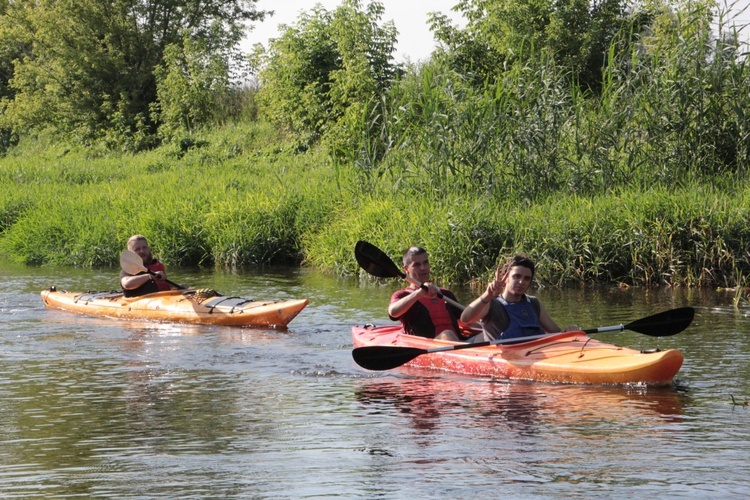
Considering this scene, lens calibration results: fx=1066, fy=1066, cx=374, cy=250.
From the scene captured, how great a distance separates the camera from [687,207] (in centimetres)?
1088

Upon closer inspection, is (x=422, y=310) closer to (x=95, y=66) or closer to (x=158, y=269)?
(x=158, y=269)

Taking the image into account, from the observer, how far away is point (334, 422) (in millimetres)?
6027

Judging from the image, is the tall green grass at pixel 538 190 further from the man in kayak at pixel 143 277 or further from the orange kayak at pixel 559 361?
the orange kayak at pixel 559 361

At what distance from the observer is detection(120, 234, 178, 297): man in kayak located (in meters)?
10.4

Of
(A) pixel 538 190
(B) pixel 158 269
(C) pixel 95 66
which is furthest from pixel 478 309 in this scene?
(C) pixel 95 66

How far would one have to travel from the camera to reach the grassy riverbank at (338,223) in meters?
10.8

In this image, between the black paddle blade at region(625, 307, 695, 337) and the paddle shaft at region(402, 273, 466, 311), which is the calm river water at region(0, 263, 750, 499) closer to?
the black paddle blade at region(625, 307, 695, 337)

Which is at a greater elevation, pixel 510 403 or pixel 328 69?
pixel 328 69

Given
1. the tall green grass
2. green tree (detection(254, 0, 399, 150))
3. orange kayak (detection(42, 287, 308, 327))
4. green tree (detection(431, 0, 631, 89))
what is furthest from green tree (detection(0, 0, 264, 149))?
orange kayak (detection(42, 287, 308, 327))

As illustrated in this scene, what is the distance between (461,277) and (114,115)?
62.2ft

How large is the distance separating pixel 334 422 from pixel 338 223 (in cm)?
749

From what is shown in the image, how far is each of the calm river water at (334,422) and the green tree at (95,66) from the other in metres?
20.1

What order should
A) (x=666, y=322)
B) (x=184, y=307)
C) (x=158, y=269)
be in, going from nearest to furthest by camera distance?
(x=666, y=322) → (x=184, y=307) → (x=158, y=269)

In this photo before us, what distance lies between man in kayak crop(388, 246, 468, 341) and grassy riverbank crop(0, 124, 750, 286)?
3.53 metres
